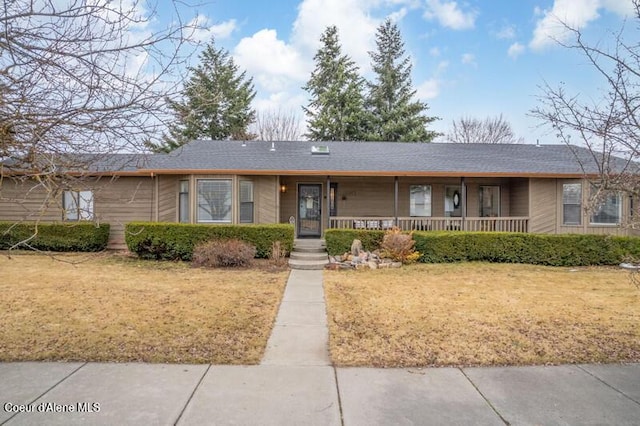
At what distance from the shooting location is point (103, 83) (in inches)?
113

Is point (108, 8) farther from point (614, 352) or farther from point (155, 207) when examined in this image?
point (155, 207)

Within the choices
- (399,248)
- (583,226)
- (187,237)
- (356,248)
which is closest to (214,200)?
(187,237)

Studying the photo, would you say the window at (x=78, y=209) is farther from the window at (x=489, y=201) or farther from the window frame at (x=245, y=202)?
the window at (x=489, y=201)

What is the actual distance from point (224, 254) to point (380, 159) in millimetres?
7334

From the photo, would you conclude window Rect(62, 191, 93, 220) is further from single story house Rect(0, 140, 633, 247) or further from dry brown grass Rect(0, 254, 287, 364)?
single story house Rect(0, 140, 633, 247)

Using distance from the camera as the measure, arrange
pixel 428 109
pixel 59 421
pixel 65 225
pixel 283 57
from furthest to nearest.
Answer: pixel 428 109 < pixel 283 57 < pixel 65 225 < pixel 59 421

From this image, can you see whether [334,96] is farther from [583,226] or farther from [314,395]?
[314,395]

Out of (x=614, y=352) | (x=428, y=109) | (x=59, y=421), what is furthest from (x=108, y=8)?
→ (x=428, y=109)

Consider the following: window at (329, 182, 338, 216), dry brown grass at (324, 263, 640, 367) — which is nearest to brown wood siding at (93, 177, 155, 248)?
window at (329, 182, 338, 216)

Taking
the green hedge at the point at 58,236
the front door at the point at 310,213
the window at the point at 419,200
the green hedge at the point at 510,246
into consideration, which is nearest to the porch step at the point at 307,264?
the green hedge at the point at 510,246

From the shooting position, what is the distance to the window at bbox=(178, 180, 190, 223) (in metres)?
13.0

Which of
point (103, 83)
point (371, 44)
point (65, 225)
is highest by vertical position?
point (371, 44)

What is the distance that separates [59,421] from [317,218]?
12.3m

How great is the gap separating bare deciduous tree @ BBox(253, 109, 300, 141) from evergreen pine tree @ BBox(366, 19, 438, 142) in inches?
A: 272
